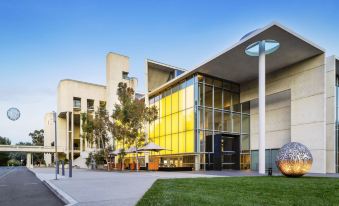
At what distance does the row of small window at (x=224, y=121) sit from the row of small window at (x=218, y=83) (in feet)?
10.1

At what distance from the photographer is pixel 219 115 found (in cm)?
3450

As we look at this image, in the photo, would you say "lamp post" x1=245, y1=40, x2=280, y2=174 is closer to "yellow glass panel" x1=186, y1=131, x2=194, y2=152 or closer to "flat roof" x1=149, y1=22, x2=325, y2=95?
"flat roof" x1=149, y1=22, x2=325, y2=95

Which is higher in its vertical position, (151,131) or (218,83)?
(218,83)

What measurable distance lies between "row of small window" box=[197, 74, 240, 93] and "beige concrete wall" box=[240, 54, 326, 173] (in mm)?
6383

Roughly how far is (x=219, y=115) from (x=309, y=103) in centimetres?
1027

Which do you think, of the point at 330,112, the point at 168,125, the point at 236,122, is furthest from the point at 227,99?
the point at 330,112

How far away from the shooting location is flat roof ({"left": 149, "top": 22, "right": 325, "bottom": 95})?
951 inches

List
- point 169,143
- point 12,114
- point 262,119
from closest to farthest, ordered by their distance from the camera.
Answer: point 262,119
point 12,114
point 169,143

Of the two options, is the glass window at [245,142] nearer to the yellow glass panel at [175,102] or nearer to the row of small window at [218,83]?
the row of small window at [218,83]

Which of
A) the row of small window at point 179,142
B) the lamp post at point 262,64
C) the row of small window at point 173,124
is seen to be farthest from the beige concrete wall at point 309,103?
the row of small window at point 179,142

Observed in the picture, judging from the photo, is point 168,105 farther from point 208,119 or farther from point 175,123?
point 208,119

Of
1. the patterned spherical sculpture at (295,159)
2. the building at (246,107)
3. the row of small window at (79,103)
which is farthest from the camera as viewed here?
the row of small window at (79,103)

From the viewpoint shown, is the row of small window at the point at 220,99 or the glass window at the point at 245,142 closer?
the row of small window at the point at 220,99

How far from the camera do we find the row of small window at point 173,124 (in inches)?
1298
